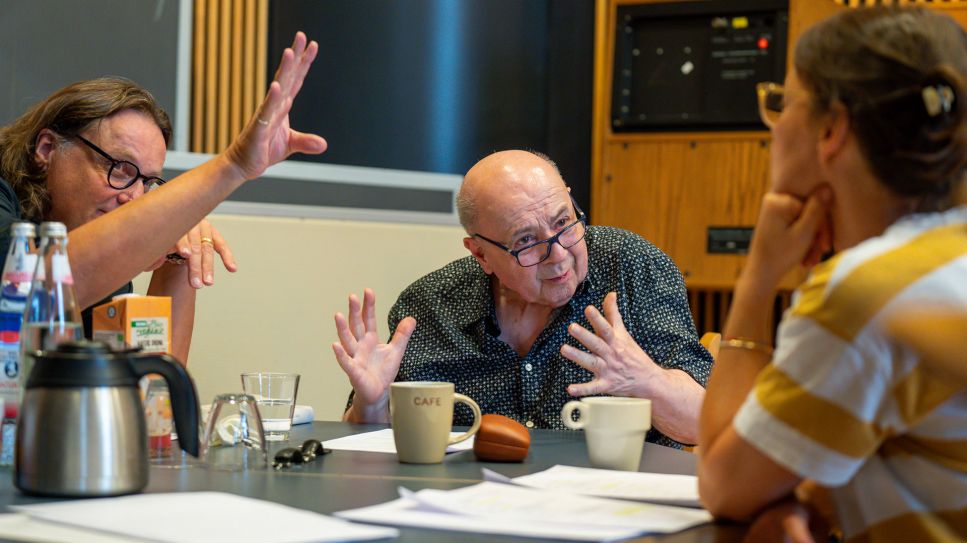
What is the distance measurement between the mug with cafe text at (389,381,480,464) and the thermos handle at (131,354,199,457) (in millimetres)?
317

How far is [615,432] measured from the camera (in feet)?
4.83

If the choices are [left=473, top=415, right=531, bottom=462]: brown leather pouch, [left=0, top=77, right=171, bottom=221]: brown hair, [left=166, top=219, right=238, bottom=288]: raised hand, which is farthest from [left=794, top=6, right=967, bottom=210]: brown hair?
[left=0, top=77, right=171, bottom=221]: brown hair

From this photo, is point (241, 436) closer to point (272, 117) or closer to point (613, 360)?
point (272, 117)

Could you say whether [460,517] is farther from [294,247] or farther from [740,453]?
[294,247]

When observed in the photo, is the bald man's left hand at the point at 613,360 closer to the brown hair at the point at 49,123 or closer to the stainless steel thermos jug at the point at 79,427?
the stainless steel thermos jug at the point at 79,427

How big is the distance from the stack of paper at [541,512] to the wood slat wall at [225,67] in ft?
8.43

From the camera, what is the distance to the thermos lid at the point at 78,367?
119 centimetres

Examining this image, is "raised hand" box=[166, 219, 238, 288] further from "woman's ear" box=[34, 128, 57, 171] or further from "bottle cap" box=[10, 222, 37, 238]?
"bottle cap" box=[10, 222, 37, 238]

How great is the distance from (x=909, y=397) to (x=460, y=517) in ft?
1.52

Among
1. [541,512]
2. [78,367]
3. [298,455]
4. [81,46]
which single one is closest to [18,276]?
[78,367]

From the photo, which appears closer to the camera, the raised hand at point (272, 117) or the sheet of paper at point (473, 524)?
the sheet of paper at point (473, 524)

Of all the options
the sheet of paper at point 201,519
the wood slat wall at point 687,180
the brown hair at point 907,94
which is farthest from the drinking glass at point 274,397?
the wood slat wall at point 687,180

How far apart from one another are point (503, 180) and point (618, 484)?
1.09m

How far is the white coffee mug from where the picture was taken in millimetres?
1472
